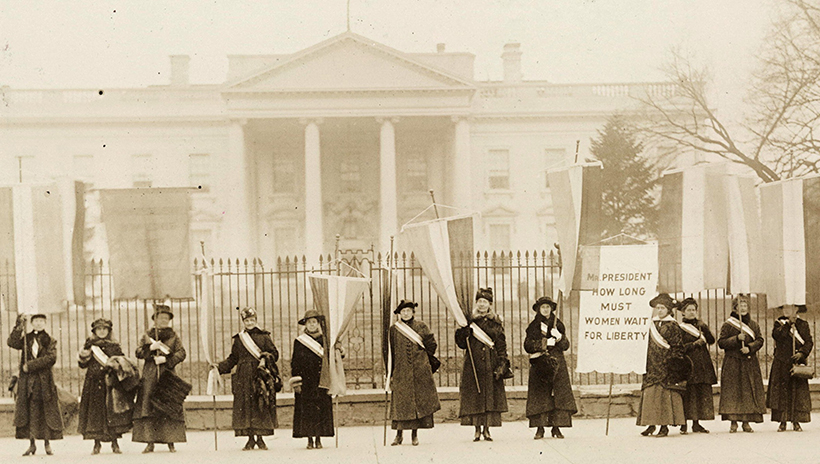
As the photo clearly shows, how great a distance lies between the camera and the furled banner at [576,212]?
10575 mm

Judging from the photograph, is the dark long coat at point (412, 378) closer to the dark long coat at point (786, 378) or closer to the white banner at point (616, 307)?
the white banner at point (616, 307)

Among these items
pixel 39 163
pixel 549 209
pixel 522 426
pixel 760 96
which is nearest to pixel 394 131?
pixel 549 209

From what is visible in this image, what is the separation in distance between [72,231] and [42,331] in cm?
112

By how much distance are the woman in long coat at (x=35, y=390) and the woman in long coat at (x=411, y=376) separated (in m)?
3.61

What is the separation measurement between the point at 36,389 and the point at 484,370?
4806mm

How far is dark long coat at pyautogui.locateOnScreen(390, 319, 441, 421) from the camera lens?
34.2ft

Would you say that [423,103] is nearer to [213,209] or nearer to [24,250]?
[213,209]

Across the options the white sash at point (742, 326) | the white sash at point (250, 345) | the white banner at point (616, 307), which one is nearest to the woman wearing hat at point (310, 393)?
the white sash at point (250, 345)

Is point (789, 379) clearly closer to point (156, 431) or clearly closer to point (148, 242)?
point (156, 431)

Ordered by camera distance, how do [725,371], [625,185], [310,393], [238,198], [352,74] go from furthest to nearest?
[238,198], [352,74], [625,185], [725,371], [310,393]

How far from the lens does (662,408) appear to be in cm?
1044

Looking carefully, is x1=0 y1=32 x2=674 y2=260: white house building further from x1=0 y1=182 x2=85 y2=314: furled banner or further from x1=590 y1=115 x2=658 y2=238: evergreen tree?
x1=0 y1=182 x2=85 y2=314: furled banner

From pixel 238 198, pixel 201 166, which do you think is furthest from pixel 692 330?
pixel 201 166

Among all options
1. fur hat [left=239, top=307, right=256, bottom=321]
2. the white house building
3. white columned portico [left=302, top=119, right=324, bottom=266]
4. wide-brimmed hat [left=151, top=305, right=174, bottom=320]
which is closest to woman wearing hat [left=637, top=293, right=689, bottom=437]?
fur hat [left=239, top=307, right=256, bottom=321]
